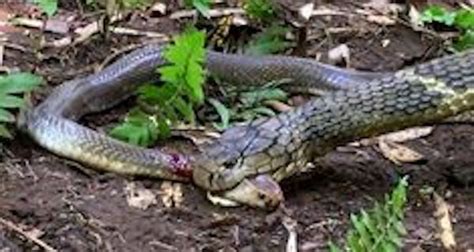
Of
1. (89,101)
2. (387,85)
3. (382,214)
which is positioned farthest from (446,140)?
(382,214)

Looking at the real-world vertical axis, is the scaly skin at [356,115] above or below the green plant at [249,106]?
above

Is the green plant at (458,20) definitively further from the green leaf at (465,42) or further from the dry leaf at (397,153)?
the dry leaf at (397,153)

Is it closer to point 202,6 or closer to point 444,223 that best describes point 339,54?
point 202,6

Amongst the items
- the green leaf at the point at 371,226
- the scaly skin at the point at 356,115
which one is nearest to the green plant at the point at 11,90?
the scaly skin at the point at 356,115

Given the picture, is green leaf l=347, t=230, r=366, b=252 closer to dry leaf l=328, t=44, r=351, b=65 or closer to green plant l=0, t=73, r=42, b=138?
green plant l=0, t=73, r=42, b=138

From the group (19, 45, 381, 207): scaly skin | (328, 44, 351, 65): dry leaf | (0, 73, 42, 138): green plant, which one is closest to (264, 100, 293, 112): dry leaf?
(19, 45, 381, 207): scaly skin

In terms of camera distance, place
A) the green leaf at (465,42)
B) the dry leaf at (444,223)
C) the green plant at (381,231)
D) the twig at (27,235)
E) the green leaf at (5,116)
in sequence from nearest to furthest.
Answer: the green plant at (381,231)
the twig at (27,235)
the dry leaf at (444,223)
the green leaf at (5,116)
the green leaf at (465,42)

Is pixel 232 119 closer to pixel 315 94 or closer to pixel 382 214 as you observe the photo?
pixel 315 94
